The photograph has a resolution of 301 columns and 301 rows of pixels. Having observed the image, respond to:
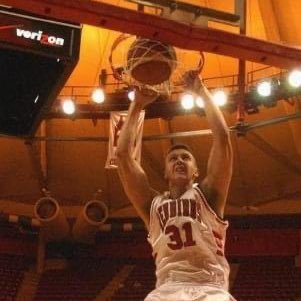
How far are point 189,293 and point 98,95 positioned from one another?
10.8 metres

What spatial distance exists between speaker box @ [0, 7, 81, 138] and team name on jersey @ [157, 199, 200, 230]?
8.19ft

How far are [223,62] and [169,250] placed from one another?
11577 millimetres

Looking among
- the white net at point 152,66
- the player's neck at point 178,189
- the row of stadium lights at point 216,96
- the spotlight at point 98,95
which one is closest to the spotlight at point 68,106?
the row of stadium lights at point 216,96

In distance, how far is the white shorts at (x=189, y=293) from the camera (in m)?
3.15

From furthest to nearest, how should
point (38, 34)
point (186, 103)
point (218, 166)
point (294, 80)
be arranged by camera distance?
1. point (186, 103)
2. point (294, 80)
3. point (38, 34)
4. point (218, 166)

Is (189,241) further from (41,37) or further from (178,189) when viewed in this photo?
(41,37)

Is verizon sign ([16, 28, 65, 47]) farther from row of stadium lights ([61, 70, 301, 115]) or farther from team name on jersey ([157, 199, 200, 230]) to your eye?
row of stadium lights ([61, 70, 301, 115])

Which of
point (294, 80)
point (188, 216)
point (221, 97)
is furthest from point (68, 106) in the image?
point (188, 216)

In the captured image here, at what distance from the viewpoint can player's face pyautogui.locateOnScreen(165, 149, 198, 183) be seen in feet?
11.8

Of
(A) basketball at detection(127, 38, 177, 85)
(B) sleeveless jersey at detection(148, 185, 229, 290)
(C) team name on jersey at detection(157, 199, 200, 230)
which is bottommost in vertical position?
(B) sleeveless jersey at detection(148, 185, 229, 290)

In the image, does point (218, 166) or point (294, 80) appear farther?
point (294, 80)

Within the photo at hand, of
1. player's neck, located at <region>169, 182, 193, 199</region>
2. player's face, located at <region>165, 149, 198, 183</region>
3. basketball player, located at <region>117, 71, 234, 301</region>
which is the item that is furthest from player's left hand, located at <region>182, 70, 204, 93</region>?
player's neck, located at <region>169, 182, 193, 199</region>

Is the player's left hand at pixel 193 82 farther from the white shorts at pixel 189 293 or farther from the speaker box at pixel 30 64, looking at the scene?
the speaker box at pixel 30 64

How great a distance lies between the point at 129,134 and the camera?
382cm
